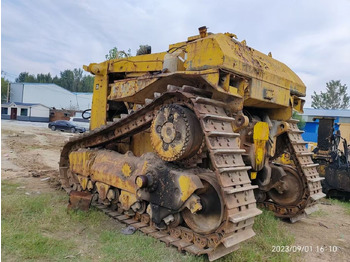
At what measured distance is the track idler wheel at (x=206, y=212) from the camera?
418 centimetres

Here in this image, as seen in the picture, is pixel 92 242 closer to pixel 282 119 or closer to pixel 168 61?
pixel 168 61

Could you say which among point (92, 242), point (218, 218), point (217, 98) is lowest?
point (92, 242)

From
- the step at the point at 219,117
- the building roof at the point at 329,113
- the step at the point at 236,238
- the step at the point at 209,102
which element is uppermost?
the building roof at the point at 329,113

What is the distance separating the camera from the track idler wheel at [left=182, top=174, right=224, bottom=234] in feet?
13.7

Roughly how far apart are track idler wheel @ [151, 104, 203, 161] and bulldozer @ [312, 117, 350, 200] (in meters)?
5.61

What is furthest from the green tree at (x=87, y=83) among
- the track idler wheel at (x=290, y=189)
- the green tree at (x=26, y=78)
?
the track idler wheel at (x=290, y=189)

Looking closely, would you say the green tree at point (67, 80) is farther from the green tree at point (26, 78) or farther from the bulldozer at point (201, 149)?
the bulldozer at point (201, 149)

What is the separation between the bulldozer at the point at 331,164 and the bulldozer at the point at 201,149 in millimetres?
2830

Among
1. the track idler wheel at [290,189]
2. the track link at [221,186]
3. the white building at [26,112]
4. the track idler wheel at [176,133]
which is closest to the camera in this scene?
the track link at [221,186]

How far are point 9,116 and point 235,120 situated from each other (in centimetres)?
4927

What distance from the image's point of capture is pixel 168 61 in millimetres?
4789

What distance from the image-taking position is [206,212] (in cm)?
437

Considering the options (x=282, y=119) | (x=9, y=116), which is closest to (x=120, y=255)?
(x=282, y=119)

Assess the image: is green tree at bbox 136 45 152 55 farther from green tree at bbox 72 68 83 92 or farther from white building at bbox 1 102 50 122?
green tree at bbox 72 68 83 92
